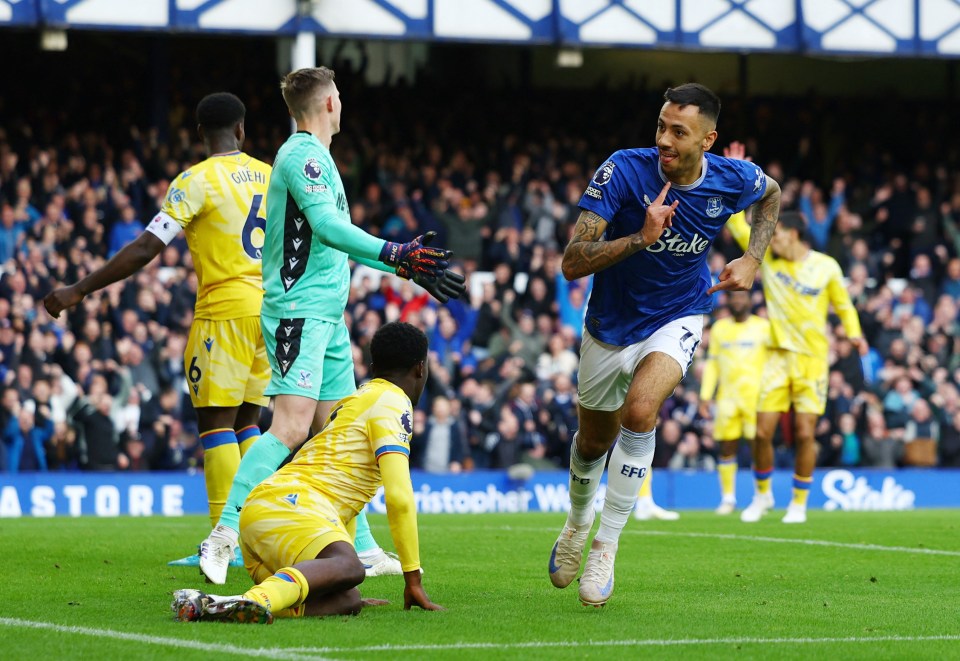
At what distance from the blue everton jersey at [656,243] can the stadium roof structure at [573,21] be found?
1479cm

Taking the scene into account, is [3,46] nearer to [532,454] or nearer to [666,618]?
[532,454]

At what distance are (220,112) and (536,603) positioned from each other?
11.4ft

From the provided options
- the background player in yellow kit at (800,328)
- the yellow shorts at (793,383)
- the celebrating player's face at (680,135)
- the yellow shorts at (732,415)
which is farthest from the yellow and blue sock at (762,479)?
the celebrating player's face at (680,135)

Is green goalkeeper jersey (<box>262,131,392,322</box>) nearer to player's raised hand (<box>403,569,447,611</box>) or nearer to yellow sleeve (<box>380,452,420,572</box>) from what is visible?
yellow sleeve (<box>380,452,420,572</box>)

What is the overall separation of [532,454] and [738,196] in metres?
12.8

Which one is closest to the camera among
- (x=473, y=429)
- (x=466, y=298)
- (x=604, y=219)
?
(x=604, y=219)

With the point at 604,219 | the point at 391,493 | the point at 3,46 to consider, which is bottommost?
the point at 391,493

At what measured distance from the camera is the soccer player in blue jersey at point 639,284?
7496 millimetres

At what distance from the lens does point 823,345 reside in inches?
591

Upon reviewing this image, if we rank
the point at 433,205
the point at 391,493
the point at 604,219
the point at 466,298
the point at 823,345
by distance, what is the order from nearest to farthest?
→ 1. the point at 391,493
2. the point at 604,219
3. the point at 823,345
4. the point at 466,298
5. the point at 433,205

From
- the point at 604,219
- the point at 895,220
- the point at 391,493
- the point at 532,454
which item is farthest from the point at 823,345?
the point at 895,220

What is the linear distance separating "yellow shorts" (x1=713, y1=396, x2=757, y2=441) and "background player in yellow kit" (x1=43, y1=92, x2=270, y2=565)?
9386 millimetres

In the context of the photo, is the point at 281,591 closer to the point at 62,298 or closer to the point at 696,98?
the point at 62,298

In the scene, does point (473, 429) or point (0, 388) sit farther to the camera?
point (473, 429)
